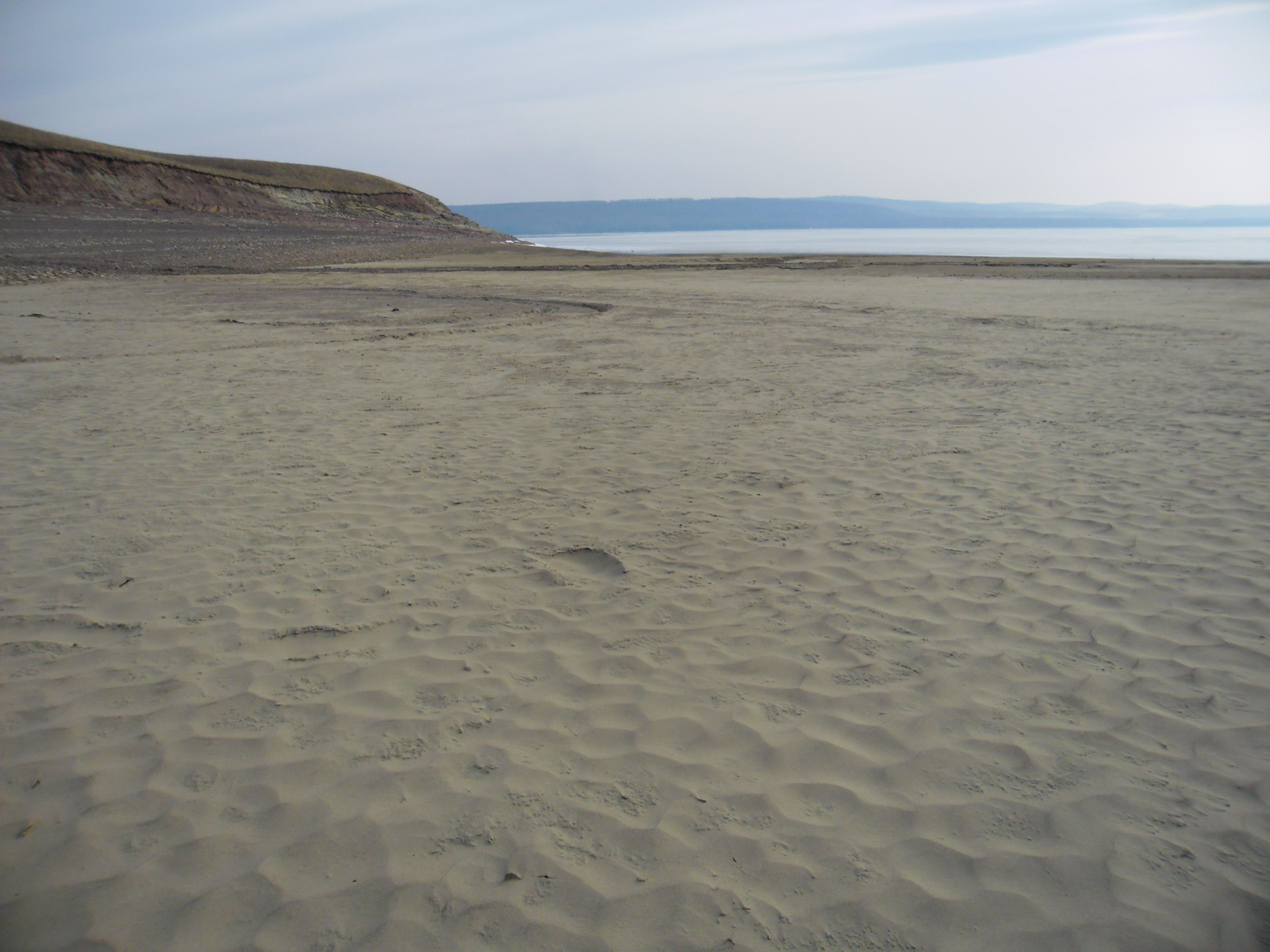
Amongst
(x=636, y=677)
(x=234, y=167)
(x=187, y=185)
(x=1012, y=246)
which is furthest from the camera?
(x=234, y=167)

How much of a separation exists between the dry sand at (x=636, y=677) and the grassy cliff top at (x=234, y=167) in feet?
168

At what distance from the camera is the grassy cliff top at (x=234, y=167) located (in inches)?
1778

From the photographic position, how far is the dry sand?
229cm

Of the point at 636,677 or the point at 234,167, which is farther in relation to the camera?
the point at 234,167

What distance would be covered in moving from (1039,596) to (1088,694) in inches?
33.3

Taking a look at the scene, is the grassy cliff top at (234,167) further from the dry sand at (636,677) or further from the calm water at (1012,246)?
the dry sand at (636,677)

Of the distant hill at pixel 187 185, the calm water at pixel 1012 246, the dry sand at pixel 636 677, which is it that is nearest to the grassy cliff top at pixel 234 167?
the distant hill at pixel 187 185

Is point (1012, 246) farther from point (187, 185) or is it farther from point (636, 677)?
point (636, 677)

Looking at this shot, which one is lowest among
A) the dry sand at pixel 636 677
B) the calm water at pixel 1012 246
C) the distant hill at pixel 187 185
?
the dry sand at pixel 636 677

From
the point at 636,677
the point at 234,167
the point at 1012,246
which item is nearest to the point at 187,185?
the point at 234,167

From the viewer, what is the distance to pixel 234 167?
65.6 m

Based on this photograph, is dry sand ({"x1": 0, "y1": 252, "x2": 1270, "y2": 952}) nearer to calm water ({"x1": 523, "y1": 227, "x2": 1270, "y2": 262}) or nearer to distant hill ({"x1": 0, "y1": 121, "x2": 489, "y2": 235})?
calm water ({"x1": 523, "y1": 227, "x2": 1270, "y2": 262})

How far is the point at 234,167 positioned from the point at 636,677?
76.4 meters

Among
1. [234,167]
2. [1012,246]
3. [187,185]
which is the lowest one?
[1012,246]
